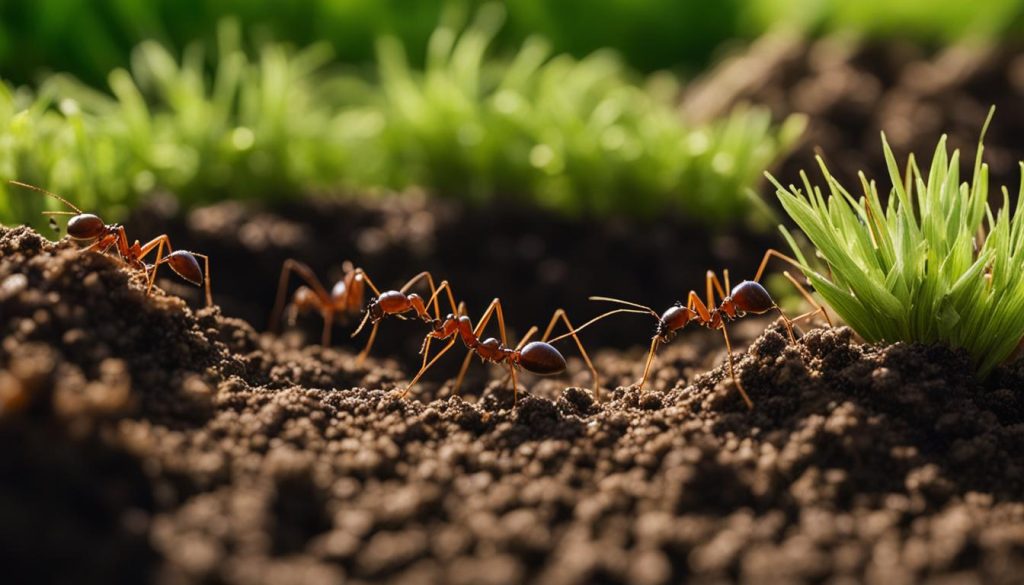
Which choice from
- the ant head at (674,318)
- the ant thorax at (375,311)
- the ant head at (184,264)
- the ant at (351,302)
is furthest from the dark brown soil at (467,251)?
the ant head at (674,318)

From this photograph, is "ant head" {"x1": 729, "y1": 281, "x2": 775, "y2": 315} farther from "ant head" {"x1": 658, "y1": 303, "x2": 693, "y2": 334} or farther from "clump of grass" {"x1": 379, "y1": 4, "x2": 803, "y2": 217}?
"clump of grass" {"x1": 379, "y1": 4, "x2": 803, "y2": 217}

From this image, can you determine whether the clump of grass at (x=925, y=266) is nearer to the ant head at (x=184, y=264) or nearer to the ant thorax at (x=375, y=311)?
the ant thorax at (x=375, y=311)

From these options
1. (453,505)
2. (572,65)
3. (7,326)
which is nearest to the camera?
(453,505)

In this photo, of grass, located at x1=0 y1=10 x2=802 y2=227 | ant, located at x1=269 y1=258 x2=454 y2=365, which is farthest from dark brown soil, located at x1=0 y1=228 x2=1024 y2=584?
grass, located at x1=0 y1=10 x2=802 y2=227

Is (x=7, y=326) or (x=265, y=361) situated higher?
(x=7, y=326)

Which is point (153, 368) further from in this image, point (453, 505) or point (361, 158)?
point (361, 158)

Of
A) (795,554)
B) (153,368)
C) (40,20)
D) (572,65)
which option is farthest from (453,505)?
(572,65)
